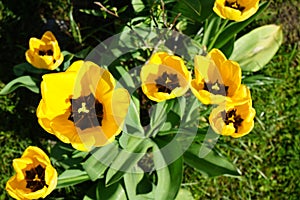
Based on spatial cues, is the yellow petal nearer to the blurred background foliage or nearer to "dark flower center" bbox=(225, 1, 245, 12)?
"dark flower center" bbox=(225, 1, 245, 12)

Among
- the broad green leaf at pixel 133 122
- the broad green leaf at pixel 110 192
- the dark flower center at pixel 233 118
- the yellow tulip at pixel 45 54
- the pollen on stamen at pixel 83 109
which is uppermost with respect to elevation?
the yellow tulip at pixel 45 54

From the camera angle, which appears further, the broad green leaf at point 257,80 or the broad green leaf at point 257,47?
the broad green leaf at point 257,47

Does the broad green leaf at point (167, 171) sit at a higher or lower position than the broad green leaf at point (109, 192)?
higher

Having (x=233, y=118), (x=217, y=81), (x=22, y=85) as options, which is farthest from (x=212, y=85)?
(x=22, y=85)

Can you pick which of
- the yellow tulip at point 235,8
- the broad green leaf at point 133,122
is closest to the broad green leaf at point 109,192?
the broad green leaf at point 133,122

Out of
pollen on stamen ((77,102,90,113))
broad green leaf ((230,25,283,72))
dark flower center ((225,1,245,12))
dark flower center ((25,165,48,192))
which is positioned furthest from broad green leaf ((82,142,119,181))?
broad green leaf ((230,25,283,72))

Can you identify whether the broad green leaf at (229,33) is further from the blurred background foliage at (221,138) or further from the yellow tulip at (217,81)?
the yellow tulip at (217,81)
